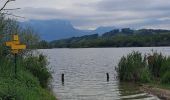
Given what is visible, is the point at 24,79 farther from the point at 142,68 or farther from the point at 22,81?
the point at 142,68

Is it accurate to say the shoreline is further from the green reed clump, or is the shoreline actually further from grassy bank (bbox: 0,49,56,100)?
grassy bank (bbox: 0,49,56,100)

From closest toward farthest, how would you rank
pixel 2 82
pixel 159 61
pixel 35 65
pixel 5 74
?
pixel 2 82
pixel 5 74
pixel 35 65
pixel 159 61

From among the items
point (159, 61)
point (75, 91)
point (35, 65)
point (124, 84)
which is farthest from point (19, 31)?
point (159, 61)

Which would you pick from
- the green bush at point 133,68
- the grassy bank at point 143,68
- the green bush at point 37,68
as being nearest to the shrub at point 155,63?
the grassy bank at point 143,68

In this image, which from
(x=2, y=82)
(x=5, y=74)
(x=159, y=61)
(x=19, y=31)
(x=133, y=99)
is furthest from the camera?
(x=159, y=61)

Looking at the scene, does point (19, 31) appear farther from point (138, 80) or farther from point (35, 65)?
point (138, 80)

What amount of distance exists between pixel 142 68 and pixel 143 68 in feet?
0.37

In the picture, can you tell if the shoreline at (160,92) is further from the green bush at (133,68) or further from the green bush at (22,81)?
the green bush at (22,81)

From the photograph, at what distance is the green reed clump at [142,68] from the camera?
39656 mm

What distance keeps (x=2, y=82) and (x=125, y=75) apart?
24.5 m

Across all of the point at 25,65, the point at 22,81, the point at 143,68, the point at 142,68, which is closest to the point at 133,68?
the point at 142,68

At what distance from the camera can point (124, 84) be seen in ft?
Result: 127

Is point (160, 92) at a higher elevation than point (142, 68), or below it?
below

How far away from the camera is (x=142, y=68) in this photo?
40438mm
